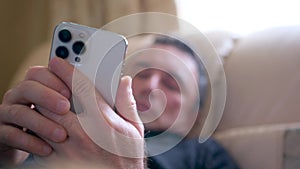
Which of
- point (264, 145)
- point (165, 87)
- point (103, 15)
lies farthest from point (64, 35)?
point (103, 15)

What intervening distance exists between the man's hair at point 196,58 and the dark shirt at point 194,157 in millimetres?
172

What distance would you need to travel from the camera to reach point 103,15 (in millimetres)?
1796

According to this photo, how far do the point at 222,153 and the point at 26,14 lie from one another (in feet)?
Result: 4.21

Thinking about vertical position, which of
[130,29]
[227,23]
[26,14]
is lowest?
[26,14]

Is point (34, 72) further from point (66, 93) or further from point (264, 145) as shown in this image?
point (264, 145)

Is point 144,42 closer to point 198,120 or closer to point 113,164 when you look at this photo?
point 198,120

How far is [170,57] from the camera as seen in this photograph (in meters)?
1.14

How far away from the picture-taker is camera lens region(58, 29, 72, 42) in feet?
2.02

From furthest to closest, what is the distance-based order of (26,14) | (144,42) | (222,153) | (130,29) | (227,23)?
(26,14)
(130,29)
(227,23)
(144,42)
(222,153)

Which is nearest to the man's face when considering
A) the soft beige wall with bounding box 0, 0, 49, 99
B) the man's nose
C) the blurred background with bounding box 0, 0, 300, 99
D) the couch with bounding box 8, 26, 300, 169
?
the man's nose

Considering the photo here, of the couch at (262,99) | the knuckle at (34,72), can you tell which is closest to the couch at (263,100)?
the couch at (262,99)

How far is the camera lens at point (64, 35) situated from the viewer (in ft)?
2.02

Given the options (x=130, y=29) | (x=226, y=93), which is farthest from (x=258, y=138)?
(x=130, y=29)

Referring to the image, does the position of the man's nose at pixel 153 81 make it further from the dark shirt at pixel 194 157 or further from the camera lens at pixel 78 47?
the camera lens at pixel 78 47
